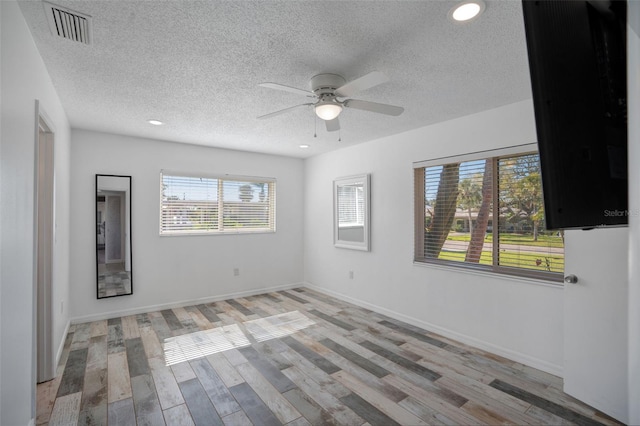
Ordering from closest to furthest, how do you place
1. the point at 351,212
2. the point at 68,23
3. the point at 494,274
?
1. the point at 68,23
2. the point at 494,274
3. the point at 351,212

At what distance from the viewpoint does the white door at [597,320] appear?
7.04 ft

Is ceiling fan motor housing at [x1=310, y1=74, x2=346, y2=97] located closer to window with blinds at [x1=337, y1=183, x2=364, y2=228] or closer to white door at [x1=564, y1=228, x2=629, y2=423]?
white door at [x1=564, y1=228, x2=629, y2=423]

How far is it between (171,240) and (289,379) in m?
2.92

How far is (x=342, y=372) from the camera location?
107 inches

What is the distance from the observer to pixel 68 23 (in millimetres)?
1822

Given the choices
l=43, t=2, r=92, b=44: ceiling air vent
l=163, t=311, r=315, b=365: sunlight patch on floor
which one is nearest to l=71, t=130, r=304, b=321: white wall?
l=163, t=311, r=315, b=365: sunlight patch on floor

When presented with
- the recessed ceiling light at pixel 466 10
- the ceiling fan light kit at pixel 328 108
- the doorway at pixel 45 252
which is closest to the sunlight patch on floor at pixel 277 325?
the doorway at pixel 45 252

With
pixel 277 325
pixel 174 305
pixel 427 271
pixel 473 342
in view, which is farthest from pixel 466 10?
pixel 174 305

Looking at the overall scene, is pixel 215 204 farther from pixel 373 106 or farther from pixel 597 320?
pixel 597 320

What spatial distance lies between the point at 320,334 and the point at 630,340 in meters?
3.36

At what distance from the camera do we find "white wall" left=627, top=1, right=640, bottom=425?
43 centimetres

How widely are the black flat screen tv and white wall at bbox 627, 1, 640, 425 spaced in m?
0.23

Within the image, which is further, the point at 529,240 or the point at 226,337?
the point at 226,337

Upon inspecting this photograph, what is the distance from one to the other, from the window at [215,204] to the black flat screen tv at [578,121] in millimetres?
4749
